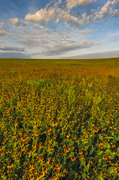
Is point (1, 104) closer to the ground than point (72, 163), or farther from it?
farther from it

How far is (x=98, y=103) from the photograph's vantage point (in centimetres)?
409

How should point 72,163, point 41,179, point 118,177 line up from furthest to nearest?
point 72,163, point 118,177, point 41,179

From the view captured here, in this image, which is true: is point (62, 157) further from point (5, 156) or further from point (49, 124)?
point (5, 156)

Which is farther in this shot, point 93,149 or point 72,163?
point 93,149

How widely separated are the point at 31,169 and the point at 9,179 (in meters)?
0.42

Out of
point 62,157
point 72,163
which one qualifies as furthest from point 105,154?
point 62,157

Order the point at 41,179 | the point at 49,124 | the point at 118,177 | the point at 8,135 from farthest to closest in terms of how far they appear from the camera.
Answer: the point at 49,124 < the point at 8,135 < the point at 118,177 < the point at 41,179

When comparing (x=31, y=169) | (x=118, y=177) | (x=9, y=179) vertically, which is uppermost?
(x=31, y=169)

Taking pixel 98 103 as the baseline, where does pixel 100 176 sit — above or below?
below

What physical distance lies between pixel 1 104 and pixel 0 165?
2.20 metres

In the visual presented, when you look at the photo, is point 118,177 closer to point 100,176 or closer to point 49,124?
point 100,176

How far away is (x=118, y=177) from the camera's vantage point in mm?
1868

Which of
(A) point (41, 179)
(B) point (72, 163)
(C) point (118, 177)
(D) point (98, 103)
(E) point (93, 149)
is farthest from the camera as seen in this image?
Result: (D) point (98, 103)

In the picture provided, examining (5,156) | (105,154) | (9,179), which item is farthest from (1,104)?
(105,154)
